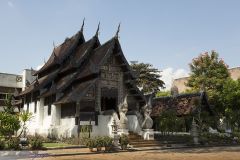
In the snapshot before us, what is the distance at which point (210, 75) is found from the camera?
1636 inches

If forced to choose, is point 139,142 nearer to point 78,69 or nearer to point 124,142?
point 124,142

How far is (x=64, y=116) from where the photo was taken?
2631cm

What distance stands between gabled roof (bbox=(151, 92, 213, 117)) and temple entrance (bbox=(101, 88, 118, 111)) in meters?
7.25

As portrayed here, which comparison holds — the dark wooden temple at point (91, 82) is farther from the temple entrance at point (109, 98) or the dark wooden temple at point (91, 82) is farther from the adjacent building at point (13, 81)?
the adjacent building at point (13, 81)

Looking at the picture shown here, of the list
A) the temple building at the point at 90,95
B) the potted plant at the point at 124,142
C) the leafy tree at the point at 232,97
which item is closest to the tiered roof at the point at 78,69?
the temple building at the point at 90,95

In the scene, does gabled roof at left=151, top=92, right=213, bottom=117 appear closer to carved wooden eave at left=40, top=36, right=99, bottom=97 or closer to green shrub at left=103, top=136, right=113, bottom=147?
carved wooden eave at left=40, top=36, right=99, bottom=97

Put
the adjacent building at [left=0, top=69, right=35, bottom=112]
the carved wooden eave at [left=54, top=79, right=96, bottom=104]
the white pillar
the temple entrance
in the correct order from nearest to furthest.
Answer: the carved wooden eave at [left=54, top=79, right=96, bottom=104], the temple entrance, the white pillar, the adjacent building at [left=0, top=69, right=35, bottom=112]

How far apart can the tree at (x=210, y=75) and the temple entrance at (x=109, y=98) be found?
50.7 ft

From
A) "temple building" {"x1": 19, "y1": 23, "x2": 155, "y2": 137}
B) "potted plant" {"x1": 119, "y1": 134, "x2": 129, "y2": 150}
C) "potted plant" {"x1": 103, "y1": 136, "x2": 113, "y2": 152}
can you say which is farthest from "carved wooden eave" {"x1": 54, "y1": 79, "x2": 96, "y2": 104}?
"potted plant" {"x1": 103, "y1": 136, "x2": 113, "y2": 152}

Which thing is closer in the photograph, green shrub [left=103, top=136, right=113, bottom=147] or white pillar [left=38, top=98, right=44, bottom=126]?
green shrub [left=103, top=136, right=113, bottom=147]

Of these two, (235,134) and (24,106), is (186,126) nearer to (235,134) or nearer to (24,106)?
(235,134)

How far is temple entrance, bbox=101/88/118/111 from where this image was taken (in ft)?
87.6

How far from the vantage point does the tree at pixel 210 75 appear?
127ft

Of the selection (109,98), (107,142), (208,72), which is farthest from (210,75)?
(107,142)
